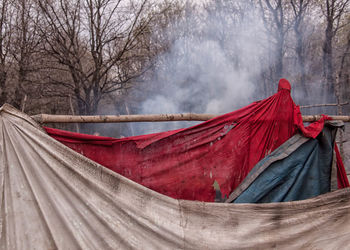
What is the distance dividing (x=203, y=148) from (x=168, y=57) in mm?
14055

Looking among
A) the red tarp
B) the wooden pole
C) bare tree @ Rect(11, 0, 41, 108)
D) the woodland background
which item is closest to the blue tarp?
the red tarp

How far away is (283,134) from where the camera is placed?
2.78 meters

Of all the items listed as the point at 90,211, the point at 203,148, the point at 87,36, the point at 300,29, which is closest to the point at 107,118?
the point at 90,211

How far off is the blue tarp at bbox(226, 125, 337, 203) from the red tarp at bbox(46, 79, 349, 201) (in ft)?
0.36

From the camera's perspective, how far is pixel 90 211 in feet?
6.70

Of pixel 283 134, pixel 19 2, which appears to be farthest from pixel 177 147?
pixel 19 2

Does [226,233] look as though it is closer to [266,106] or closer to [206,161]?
[206,161]

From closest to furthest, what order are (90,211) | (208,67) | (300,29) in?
(90,211) → (300,29) → (208,67)

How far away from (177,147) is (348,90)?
19.7 meters

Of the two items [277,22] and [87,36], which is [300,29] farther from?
[87,36]

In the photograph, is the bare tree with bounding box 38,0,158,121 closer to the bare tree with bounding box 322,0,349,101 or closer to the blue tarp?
the blue tarp

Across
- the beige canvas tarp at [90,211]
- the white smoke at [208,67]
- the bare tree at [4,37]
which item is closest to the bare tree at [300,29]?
the white smoke at [208,67]

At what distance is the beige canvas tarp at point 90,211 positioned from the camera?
1955 mm

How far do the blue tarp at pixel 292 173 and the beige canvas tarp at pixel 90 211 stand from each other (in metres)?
0.18
